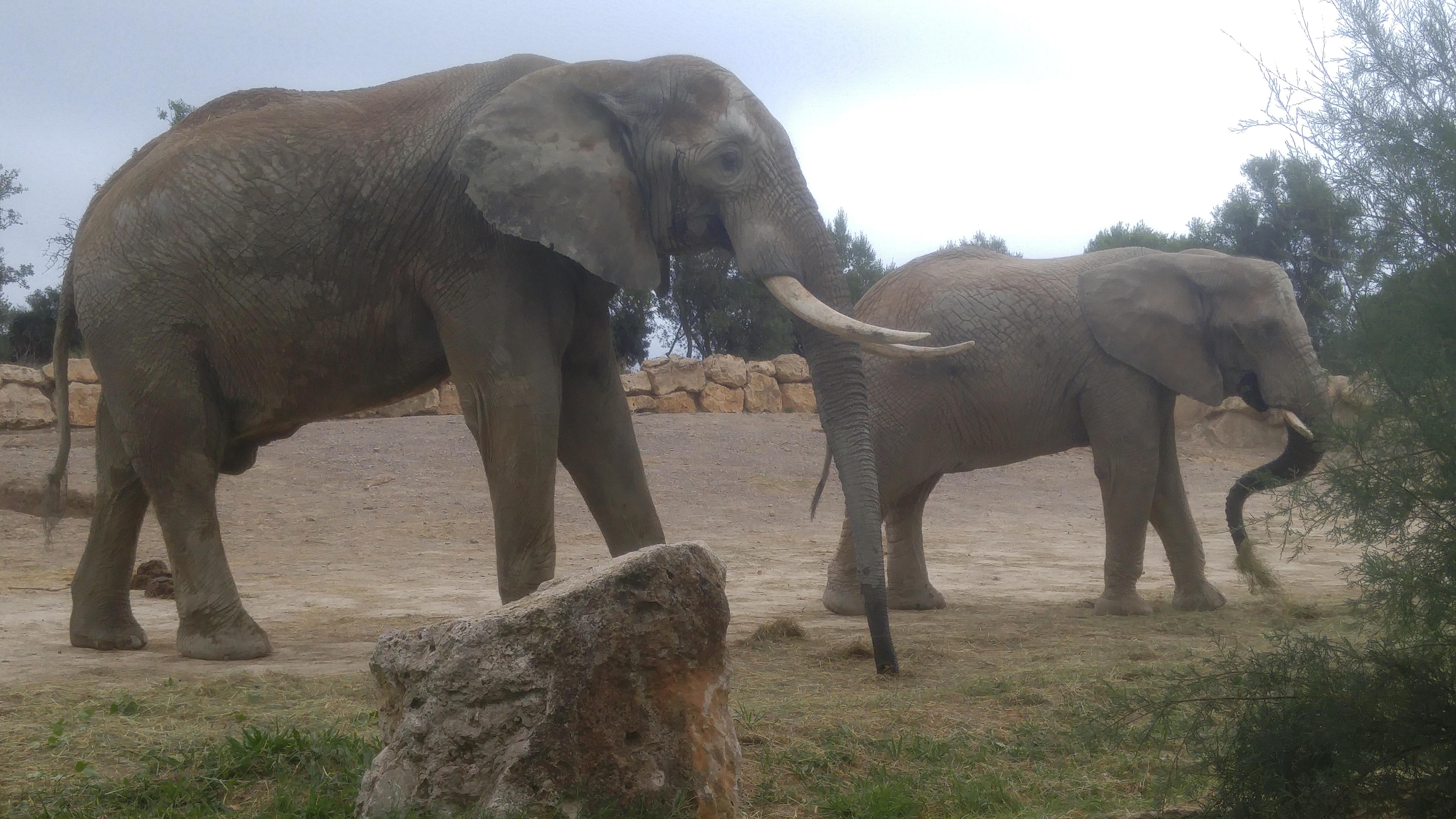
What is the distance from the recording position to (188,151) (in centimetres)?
641

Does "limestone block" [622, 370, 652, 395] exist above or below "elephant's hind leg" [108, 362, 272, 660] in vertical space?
above

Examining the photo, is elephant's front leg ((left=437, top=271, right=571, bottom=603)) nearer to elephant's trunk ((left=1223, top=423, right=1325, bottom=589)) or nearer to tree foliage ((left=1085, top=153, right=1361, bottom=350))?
tree foliage ((left=1085, top=153, right=1361, bottom=350))

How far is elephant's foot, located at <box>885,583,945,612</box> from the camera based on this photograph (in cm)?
909

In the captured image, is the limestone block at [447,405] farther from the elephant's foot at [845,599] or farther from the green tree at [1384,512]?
the green tree at [1384,512]

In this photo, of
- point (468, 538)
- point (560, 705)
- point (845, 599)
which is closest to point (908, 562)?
point (845, 599)

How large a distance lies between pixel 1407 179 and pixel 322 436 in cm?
1697

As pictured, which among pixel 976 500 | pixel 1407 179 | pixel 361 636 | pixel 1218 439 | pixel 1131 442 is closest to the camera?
pixel 1407 179

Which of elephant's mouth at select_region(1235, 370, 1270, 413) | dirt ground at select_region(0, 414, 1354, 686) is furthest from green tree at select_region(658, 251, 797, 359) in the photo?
elephant's mouth at select_region(1235, 370, 1270, 413)

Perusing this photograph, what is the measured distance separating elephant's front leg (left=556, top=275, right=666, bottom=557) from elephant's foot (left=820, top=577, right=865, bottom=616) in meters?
2.41

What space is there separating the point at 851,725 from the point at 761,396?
20334 millimetres

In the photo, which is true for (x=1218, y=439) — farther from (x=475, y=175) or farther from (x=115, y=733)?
(x=115, y=733)

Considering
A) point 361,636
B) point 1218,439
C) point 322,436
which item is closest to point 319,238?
point 361,636

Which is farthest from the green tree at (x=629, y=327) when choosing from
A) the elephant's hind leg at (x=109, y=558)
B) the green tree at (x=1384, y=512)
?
the green tree at (x=1384, y=512)

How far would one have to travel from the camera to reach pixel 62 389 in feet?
23.7
